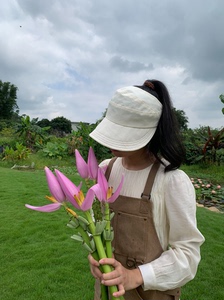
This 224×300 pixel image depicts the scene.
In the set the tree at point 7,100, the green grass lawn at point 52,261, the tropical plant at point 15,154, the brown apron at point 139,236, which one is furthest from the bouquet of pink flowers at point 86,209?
the tree at point 7,100

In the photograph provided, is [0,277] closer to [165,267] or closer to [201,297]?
[201,297]

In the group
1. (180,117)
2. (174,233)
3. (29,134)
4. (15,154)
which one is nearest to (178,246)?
(174,233)

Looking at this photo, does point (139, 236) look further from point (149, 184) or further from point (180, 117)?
point (180, 117)

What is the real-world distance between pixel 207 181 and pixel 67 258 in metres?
5.68

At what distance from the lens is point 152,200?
99 cm

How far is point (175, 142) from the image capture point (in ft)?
3.31

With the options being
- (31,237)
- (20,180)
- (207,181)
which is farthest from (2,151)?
(31,237)

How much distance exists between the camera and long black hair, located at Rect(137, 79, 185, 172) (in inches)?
38.9

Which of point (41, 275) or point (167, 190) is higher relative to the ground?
point (167, 190)

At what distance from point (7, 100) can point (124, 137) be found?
37.0 meters

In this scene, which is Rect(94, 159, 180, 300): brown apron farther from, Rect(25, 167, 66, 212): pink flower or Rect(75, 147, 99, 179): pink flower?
Rect(25, 167, 66, 212): pink flower

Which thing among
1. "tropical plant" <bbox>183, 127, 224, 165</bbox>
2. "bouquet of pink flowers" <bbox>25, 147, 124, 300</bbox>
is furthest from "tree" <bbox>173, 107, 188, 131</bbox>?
"tropical plant" <bbox>183, 127, 224, 165</bbox>

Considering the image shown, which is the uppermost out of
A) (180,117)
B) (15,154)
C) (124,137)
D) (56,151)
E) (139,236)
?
(180,117)

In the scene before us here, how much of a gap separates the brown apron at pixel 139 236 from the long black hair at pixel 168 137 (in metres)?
0.06
